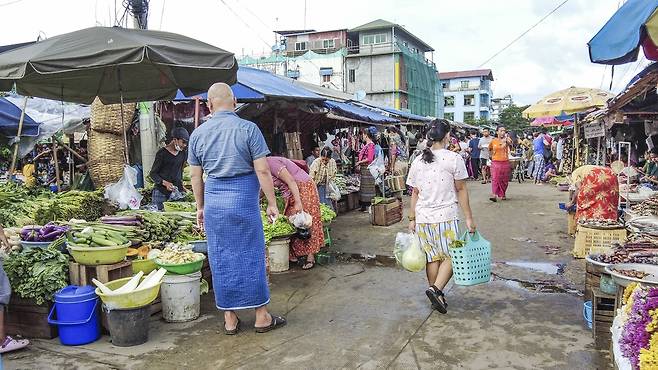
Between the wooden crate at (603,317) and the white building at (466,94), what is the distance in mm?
76185

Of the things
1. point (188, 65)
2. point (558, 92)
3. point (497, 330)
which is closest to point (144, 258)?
point (188, 65)

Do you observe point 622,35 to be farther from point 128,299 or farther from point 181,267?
point 128,299

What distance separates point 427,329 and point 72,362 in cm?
297

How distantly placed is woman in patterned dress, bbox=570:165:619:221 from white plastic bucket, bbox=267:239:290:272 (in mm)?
4295

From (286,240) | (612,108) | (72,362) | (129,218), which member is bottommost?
(72,362)

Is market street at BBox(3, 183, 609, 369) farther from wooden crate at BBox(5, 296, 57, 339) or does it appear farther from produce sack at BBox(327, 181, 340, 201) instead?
produce sack at BBox(327, 181, 340, 201)

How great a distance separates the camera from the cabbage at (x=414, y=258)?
4.98m

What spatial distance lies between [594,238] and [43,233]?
21.5ft

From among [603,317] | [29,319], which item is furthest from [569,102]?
[29,319]

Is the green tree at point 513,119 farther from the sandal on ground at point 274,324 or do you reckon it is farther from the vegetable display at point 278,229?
the sandal on ground at point 274,324

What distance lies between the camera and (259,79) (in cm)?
937

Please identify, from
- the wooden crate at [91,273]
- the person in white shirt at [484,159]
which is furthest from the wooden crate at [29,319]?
the person in white shirt at [484,159]

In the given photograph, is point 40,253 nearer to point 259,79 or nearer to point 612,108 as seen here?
point 259,79

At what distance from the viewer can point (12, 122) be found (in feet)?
32.9
